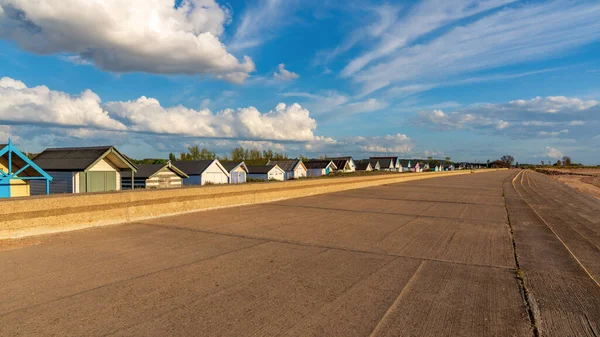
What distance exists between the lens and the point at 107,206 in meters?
9.04

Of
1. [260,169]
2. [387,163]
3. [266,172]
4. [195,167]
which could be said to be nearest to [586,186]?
[266,172]

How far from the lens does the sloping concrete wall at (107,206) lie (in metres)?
7.29

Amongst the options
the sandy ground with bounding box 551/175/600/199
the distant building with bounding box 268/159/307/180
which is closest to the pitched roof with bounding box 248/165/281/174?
the distant building with bounding box 268/159/307/180

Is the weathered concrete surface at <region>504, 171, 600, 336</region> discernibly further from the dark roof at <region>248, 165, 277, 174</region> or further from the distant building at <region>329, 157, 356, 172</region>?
the distant building at <region>329, 157, 356, 172</region>

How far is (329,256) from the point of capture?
683 cm

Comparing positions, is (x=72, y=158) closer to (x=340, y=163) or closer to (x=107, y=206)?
(x=107, y=206)

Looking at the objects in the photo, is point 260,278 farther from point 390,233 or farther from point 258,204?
point 258,204

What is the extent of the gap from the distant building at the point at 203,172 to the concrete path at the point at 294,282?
3970 centimetres

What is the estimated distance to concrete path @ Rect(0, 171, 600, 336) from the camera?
12.9 ft

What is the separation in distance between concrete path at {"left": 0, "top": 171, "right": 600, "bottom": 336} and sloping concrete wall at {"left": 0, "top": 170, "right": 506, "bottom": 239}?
1.22 ft

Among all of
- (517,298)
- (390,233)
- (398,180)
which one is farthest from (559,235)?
(398,180)

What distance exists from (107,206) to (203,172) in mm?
39883

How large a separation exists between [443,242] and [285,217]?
4.76 m

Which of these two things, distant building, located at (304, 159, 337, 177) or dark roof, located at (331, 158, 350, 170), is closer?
distant building, located at (304, 159, 337, 177)
